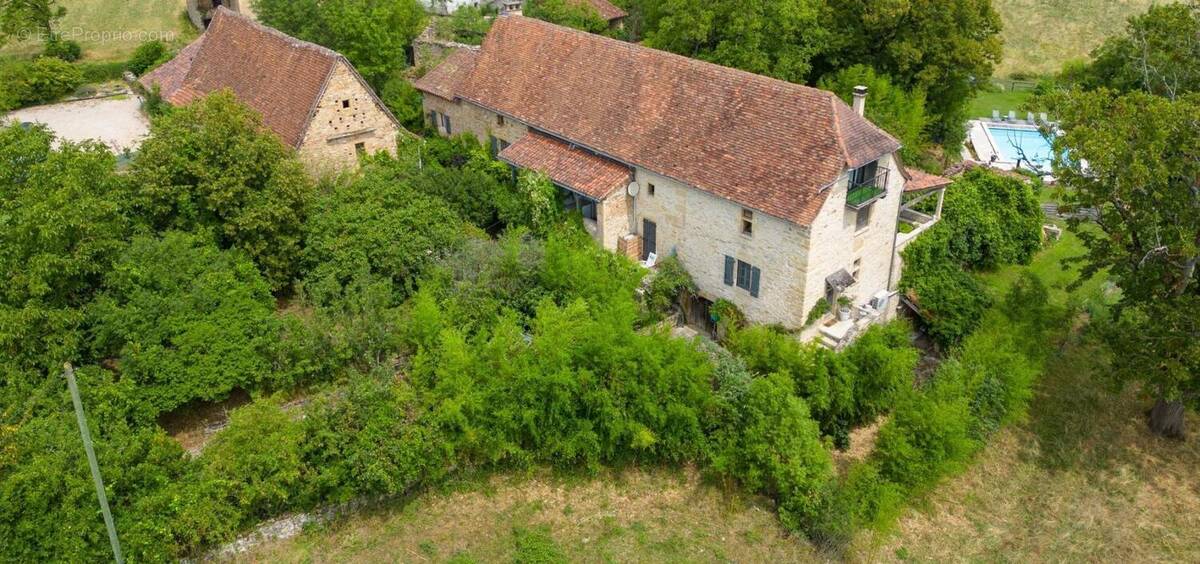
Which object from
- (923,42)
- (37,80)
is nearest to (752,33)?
(923,42)

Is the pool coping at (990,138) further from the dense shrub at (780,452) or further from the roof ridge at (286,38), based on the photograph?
the roof ridge at (286,38)

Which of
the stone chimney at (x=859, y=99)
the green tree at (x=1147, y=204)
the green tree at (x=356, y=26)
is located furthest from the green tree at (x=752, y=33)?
the green tree at (x=1147, y=204)

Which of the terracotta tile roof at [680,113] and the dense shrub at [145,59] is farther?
the dense shrub at [145,59]

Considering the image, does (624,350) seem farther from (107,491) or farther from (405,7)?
(405,7)

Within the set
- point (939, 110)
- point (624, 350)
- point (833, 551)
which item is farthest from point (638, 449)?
point (939, 110)

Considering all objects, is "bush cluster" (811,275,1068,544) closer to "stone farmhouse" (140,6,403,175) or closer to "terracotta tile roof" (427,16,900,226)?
"terracotta tile roof" (427,16,900,226)

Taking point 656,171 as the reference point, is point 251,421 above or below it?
below
